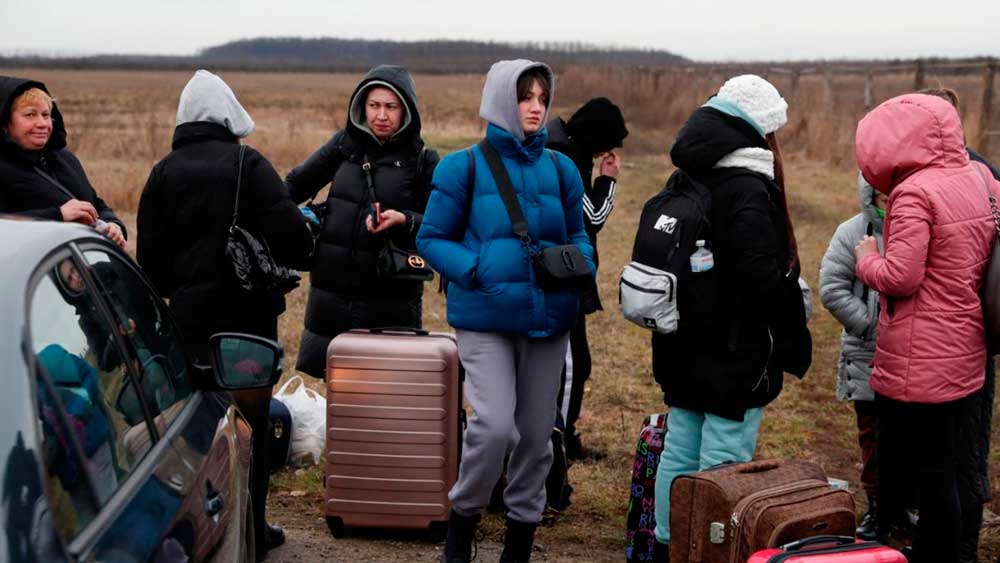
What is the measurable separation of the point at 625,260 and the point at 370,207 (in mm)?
8535

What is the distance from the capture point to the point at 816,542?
381 centimetres

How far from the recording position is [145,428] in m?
2.59

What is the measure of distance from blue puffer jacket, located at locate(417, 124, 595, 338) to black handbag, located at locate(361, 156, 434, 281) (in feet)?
2.05

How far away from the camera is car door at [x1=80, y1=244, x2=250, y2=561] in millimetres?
2504

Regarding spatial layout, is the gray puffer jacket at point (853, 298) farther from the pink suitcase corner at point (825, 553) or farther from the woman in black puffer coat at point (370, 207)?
the woman in black puffer coat at point (370, 207)

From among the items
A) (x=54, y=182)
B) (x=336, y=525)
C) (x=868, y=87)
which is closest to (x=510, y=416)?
(x=336, y=525)

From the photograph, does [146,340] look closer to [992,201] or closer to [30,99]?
[30,99]

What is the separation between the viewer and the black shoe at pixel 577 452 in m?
6.43

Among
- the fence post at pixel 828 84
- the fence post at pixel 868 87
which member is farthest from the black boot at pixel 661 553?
the fence post at pixel 828 84

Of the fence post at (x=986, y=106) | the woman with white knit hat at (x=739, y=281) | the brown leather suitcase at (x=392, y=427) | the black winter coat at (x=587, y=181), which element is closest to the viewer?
the woman with white knit hat at (x=739, y=281)

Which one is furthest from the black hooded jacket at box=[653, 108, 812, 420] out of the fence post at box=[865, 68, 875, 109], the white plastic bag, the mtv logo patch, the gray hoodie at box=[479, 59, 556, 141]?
the fence post at box=[865, 68, 875, 109]

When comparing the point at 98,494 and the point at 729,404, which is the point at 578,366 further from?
the point at 98,494

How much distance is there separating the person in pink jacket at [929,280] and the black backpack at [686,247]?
1.79ft

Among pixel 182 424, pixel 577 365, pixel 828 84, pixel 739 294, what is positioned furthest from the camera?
pixel 828 84
